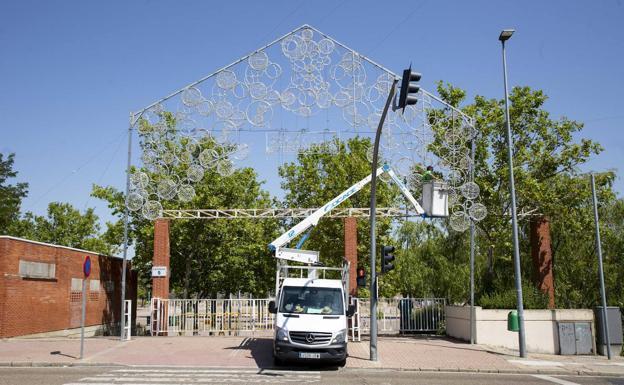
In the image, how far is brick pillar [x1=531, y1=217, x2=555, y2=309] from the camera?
2503 cm

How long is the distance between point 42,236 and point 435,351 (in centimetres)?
4075

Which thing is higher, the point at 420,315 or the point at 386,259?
the point at 386,259

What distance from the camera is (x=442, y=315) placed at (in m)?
27.6

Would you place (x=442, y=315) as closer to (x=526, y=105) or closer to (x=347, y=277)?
(x=347, y=277)

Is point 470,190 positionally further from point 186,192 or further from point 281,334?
point 186,192

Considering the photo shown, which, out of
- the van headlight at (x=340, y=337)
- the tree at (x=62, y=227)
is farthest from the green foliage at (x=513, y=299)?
the tree at (x=62, y=227)

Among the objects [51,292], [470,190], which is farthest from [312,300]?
[51,292]

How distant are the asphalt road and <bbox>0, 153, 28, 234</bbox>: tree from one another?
38314mm

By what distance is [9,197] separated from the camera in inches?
1999

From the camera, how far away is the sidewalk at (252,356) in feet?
55.8

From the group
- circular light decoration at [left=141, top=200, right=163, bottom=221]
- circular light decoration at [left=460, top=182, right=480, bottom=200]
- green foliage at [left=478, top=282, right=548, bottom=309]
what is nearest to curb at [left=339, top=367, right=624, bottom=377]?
green foliage at [left=478, top=282, right=548, bottom=309]

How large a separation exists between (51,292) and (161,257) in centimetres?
514

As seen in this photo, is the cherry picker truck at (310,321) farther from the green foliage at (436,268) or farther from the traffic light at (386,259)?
the green foliage at (436,268)

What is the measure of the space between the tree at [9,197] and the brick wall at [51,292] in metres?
21.6
